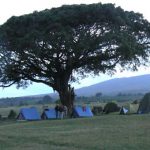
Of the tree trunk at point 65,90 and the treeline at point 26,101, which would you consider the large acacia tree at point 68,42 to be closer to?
the tree trunk at point 65,90

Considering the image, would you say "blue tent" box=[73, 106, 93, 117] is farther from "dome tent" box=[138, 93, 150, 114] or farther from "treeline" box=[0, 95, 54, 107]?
"treeline" box=[0, 95, 54, 107]

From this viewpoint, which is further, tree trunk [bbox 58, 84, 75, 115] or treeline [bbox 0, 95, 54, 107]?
treeline [bbox 0, 95, 54, 107]

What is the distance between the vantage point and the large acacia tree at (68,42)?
42.4 metres

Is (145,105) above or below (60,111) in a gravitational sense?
Answer: above

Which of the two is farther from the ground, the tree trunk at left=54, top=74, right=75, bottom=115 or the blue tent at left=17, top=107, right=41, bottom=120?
the tree trunk at left=54, top=74, right=75, bottom=115

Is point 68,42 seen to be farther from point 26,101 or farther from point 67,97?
point 26,101

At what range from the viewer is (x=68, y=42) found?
4175 cm

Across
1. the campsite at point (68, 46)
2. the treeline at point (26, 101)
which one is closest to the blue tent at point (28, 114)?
the campsite at point (68, 46)

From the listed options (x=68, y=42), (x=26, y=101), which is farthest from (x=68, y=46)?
(x=26, y=101)

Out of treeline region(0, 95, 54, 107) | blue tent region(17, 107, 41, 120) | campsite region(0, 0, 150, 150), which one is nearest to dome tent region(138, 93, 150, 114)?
campsite region(0, 0, 150, 150)

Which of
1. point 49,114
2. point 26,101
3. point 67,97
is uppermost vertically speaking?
point 26,101

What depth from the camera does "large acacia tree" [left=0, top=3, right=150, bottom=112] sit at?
42.4m

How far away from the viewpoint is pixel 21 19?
4431cm

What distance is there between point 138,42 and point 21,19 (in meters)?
10.3
